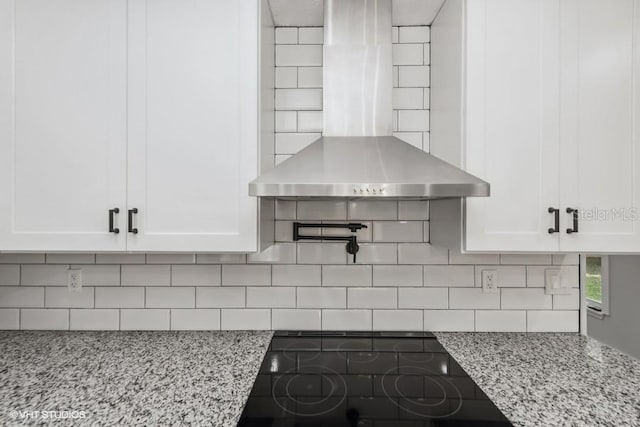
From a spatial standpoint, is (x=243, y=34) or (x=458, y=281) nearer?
(x=243, y=34)

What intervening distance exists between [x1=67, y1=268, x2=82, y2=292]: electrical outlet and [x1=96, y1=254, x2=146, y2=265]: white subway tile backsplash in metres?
0.10

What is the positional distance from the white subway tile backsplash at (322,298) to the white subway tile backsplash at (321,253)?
0.13 meters

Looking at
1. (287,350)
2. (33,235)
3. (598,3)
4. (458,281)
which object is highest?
(598,3)

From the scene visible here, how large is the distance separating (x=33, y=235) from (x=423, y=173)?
56.8 inches

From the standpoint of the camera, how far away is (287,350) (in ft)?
4.69

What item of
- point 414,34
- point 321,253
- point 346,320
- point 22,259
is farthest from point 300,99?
point 22,259

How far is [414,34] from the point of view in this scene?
1.62m

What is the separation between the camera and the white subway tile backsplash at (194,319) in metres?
1.63

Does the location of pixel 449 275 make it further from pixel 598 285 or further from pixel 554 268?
pixel 598 285

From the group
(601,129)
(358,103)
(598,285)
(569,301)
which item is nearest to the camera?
(601,129)

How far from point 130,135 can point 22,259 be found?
942 mm

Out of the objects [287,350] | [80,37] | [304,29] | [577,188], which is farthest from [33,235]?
[577,188]

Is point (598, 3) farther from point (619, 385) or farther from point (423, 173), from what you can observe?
point (619, 385)

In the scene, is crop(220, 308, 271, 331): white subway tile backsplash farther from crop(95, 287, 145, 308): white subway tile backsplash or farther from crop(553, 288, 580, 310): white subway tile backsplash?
crop(553, 288, 580, 310): white subway tile backsplash
